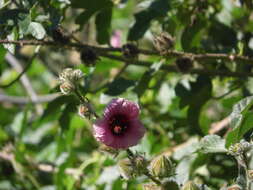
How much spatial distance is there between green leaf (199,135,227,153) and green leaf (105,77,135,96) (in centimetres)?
40

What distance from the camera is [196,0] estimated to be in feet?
5.54

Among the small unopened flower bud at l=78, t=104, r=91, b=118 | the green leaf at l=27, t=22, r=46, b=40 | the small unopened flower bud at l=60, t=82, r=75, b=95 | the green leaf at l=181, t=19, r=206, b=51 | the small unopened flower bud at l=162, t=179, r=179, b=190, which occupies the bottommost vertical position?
the small unopened flower bud at l=162, t=179, r=179, b=190

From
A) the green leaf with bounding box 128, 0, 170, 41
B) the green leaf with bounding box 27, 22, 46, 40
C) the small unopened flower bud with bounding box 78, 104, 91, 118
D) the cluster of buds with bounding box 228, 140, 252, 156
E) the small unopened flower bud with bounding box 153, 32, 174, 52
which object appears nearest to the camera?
the cluster of buds with bounding box 228, 140, 252, 156

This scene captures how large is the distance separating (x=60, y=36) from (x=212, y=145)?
1.66 ft

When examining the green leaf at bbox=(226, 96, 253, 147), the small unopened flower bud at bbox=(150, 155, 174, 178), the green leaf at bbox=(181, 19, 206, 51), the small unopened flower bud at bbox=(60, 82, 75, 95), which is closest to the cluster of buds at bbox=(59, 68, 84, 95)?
the small unopened flower bud at bbox=(60, 82, 75, 95)

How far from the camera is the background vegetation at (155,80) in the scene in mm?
1411

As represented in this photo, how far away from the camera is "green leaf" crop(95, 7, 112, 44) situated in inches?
68.0

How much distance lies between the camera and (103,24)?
1.74 metres

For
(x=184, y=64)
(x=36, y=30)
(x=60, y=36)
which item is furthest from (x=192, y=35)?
(x=36, y=30)

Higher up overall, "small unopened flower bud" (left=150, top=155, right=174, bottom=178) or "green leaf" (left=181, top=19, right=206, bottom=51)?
"green leaf" (left=181, top=19, right=206, bottom=51)

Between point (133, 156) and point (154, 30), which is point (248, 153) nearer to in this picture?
point (133, 156)

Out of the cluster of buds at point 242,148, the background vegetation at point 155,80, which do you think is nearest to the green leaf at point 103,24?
the background vegetation at point 155,80

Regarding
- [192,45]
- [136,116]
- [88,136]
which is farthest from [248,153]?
[88,136]

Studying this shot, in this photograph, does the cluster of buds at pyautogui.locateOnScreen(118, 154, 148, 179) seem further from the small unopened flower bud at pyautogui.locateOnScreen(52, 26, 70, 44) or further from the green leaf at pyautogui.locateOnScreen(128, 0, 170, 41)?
the green leaf at pyautogui.locateOnScreen(128, 0, 170, 41)
